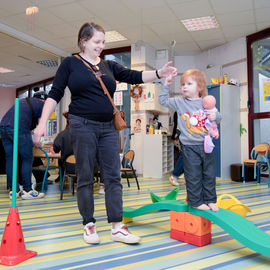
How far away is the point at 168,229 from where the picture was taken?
2.26m

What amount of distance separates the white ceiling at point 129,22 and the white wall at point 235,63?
16 cm

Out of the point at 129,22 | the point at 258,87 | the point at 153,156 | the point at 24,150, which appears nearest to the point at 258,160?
the point at 258,87

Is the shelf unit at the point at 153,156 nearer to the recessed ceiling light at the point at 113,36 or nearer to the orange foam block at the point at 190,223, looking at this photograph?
the recessed ceiling light at the point at 113,36

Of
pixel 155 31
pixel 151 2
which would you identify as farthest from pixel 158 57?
pixel 151 2

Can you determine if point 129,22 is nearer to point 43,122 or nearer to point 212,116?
point 212,116

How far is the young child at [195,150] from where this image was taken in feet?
6.09

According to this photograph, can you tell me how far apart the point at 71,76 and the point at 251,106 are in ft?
17.4

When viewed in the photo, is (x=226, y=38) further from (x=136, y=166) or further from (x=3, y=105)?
(x=3, y=105)

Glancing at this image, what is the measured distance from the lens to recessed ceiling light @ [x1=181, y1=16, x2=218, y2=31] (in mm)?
5668

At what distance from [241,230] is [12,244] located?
4.20 feet

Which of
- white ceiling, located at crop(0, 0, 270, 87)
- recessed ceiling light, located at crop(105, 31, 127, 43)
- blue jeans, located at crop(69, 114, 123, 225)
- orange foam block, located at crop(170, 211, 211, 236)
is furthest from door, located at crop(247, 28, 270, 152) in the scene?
blue jeans, located at crop(69, 114, 123, 225)

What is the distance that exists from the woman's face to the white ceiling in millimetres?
3436

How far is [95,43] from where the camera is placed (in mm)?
1875

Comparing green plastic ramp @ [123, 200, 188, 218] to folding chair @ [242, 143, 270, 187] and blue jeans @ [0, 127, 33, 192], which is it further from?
folding chair @ [242, 143, 270, 187]
